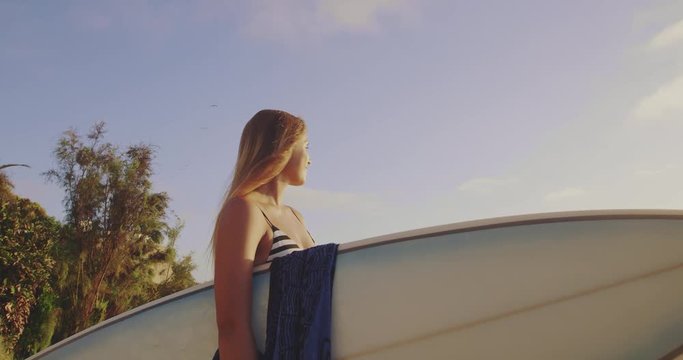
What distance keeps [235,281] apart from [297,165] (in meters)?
0.56

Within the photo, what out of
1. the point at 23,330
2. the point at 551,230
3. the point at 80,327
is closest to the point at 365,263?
the point at 551,230

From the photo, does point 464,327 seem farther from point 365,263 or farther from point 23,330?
point 23,330

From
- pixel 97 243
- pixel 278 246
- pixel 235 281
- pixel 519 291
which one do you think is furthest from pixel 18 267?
pixel 519 291

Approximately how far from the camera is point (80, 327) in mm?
17156

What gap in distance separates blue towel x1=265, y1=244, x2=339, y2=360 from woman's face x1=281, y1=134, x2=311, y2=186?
30 cm

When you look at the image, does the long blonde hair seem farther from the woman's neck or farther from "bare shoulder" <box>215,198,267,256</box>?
"bare shoulder" <box>215,198,267,256</box>

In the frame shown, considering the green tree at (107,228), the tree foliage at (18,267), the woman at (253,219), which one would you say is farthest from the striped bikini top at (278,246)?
the green tree at (107,228)

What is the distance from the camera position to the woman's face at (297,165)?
2168 millimetres

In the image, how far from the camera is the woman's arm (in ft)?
5.93

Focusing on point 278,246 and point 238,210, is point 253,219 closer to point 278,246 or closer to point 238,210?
point 238,210

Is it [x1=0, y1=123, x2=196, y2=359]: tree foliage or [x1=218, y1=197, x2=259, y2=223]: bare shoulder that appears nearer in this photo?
[x1=218, y1=197, x2=259, y2=223]: bare shoulder

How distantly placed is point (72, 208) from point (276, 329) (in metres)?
19.1

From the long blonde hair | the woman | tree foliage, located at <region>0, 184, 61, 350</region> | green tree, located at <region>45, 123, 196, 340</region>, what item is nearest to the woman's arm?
the woman

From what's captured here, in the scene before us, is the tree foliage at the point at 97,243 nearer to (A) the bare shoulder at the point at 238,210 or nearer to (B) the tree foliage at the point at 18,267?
(B) the tree foliage at the point at 18,267
